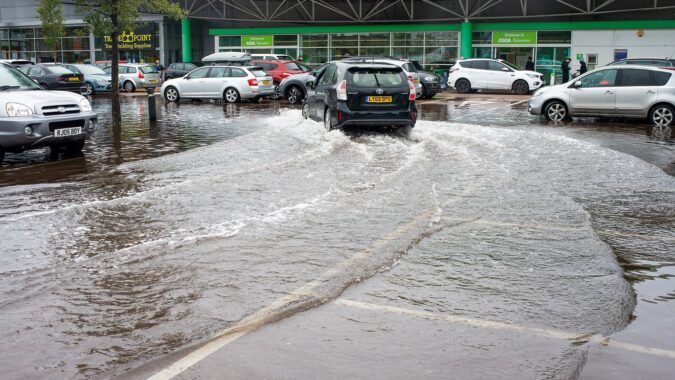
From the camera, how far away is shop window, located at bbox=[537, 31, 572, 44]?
121 ft

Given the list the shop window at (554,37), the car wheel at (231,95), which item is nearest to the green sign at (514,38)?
the shop window at (554,37)

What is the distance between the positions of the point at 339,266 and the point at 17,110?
25.4ft

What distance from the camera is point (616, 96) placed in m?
18.2

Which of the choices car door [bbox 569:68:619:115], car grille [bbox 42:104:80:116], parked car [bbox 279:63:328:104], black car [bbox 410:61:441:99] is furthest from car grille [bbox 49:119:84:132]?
black car [bbox 410:61:441:99]

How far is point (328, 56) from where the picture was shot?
42.9m

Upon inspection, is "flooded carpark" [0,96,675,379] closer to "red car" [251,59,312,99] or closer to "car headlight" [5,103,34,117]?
"car headlight" [5,103,34,117]

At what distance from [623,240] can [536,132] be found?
9.93 metres

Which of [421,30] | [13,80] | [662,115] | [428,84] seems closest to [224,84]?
[428,84]

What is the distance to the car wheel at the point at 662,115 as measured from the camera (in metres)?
17.6

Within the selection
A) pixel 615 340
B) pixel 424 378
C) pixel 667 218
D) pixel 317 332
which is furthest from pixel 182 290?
pixel 667 218

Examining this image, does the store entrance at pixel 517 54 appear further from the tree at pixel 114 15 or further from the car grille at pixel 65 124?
the car grille at pixel 65 124

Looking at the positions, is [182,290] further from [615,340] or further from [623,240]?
[623,240]

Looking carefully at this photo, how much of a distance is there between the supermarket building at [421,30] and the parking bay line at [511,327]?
103ft

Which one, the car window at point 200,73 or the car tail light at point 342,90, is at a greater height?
the car window at point 200,73
